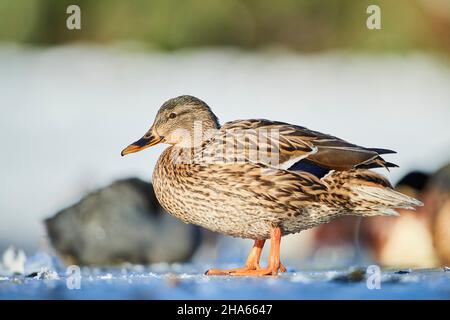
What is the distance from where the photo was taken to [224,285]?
3.74 m

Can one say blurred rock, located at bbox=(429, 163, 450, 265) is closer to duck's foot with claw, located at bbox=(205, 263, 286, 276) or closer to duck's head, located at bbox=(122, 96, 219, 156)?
duck's foot with claw, located at bbox=(205, 263, 286, 276)

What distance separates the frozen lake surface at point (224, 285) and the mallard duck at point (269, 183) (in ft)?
0.68

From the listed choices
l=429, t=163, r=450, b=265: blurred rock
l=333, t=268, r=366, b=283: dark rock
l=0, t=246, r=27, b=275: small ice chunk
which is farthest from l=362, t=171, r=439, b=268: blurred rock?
l=0, t=246, r=27, b=275: small ice chunk

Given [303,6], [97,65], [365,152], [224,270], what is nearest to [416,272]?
[365,152]

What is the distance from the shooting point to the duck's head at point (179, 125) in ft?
13.7

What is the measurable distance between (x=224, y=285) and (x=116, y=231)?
1.02 meters

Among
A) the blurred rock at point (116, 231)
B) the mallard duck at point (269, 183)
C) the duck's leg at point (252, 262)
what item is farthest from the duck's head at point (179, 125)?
the duck's leg at point (252, 262)

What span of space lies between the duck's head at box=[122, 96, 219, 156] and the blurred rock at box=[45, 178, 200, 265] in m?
0.48

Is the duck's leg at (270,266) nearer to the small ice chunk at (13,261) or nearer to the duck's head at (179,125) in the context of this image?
the duck's head at (179,125)

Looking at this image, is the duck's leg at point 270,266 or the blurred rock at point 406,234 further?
the blurred rock at point 406,234

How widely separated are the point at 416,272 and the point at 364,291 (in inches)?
22.2

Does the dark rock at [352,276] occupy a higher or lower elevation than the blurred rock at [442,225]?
lower

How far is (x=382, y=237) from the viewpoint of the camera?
4.57 metres

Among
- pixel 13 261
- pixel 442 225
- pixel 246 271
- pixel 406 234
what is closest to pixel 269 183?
pixel 246 271
